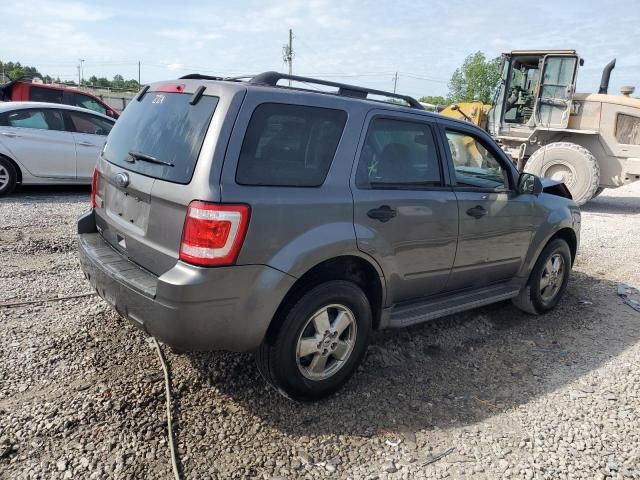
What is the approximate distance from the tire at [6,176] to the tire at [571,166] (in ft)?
32.5

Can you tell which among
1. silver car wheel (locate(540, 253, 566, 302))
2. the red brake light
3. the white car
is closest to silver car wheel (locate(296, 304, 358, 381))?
the red brake light

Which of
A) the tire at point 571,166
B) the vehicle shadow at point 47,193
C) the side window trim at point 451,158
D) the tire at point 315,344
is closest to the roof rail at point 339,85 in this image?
the side window trim at point 451,158

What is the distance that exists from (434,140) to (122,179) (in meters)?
2.14

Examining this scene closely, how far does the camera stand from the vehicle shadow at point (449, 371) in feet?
9.48

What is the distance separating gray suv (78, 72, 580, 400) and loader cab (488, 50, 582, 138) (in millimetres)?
8417

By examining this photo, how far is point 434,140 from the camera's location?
350 centimetres

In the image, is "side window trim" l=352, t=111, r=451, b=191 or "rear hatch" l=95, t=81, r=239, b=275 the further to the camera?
"side window trim" l=352, t=111, r=451, b=191

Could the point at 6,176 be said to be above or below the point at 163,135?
below

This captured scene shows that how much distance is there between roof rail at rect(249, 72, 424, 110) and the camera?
2.89 m

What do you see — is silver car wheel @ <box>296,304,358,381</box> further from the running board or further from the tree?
the tree

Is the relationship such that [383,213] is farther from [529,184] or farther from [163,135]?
[529,184]

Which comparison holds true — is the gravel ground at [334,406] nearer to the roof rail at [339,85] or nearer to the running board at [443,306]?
the running board at [443,306]

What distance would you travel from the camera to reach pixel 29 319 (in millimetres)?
3650

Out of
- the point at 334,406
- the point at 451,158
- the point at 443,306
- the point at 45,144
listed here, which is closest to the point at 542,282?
the point at 443,306
